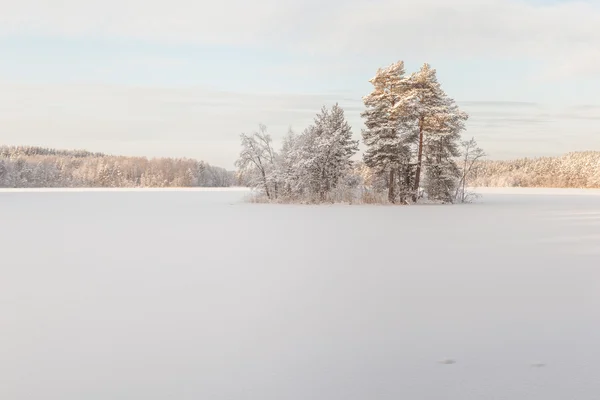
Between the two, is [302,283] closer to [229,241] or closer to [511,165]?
[229,241]

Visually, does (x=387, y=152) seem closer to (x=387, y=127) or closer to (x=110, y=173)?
(x=387, y=127)

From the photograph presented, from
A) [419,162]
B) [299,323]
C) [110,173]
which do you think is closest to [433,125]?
[419,162]

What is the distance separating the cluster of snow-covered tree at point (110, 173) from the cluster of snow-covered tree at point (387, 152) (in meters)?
84.2

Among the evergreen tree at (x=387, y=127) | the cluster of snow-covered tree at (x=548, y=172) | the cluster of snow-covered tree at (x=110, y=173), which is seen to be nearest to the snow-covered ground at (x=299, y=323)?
the evergreen tree at (x=387, y=127)

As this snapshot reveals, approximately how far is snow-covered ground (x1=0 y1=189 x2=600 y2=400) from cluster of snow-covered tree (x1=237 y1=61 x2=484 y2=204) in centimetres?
2279

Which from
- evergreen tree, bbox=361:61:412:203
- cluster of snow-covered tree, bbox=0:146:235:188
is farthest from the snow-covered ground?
cluster of snow-covered tree, bbox=0:146:235:188

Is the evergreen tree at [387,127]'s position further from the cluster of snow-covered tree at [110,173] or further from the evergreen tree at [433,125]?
the cluster of snow-covered tree at [110,173]

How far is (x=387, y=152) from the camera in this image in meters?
33.5

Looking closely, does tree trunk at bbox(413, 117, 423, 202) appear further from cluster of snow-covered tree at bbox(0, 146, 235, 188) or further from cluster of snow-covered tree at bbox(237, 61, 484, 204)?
cluster of snow-covered tree at bbox(0, 146, 235, 188)

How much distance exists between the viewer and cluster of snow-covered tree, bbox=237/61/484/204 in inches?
1330

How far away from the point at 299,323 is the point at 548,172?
456 ft

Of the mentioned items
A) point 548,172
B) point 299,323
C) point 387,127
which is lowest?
point 299,323

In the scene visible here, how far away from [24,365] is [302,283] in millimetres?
4291

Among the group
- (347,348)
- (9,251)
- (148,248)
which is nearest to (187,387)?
(347,348)
